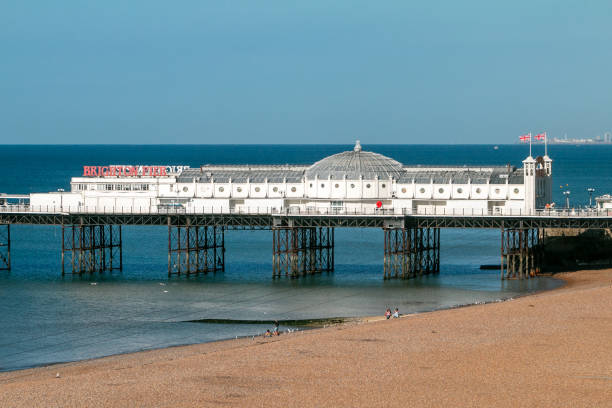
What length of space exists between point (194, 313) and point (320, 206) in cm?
2500

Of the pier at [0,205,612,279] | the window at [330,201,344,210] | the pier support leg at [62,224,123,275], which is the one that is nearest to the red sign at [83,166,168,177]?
the pier support leg at [62,224,123,275]

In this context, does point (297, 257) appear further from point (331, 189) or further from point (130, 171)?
point (130, 171)

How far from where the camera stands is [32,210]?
108 m

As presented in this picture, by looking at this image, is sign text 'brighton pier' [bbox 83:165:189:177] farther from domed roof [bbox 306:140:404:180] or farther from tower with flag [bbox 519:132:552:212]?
tower with flag [bbox 519:132:552:212]

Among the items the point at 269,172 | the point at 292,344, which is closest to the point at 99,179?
the point at 269,172

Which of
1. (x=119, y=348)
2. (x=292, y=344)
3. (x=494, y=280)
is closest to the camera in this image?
(x=292, y=344)

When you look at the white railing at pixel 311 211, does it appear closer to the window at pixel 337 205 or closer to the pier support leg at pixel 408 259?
the window at pixel 337 205

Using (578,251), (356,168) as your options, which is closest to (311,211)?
(356,168)

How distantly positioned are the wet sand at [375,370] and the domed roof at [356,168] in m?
33.2

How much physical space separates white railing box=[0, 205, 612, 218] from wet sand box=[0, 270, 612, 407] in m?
23.6

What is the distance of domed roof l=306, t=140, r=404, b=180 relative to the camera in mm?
104875

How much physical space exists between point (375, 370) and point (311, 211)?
4620 centimetres

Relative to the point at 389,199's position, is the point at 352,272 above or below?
below

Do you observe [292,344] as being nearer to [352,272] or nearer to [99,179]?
[352,272]
